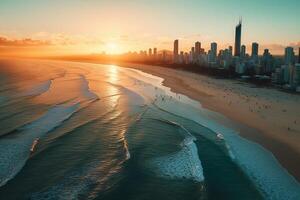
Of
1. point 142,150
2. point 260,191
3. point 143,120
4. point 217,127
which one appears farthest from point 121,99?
point 260,191

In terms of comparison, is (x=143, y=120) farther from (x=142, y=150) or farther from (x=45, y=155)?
(x=45, y=155)

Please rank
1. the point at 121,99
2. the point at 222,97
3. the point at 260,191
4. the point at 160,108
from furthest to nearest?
1. the point at 222,97
2. the point at 121,99
3. the point at 160,108
4. the point at 260,191

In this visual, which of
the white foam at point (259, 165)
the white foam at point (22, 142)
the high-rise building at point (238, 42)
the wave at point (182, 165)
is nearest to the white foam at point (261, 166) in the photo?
the white foam at point (259, 165)

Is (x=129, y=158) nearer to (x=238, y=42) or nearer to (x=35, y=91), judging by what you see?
(x=35, y=91)

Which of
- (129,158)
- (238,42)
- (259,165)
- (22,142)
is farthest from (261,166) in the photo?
(238,42)

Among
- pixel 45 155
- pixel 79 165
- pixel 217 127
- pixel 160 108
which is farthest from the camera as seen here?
pixel 160 108
